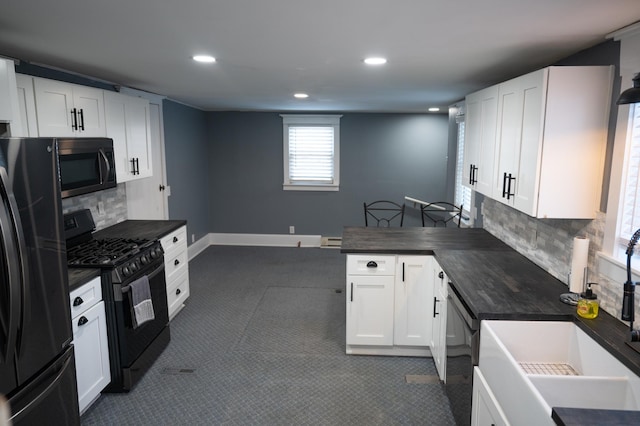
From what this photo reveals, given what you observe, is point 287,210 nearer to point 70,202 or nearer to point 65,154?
point 70,202

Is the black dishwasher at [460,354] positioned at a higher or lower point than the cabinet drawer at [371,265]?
lower

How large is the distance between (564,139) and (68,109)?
10.4 ft

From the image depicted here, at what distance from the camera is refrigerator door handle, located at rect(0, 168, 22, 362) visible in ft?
4.96

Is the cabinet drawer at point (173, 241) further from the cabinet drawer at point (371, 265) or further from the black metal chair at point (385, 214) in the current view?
the black metal chair at point (385, 214)

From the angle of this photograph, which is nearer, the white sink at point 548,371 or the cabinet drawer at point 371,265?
the white sink at point 548,371

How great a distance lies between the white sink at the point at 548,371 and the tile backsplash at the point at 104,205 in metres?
3.24

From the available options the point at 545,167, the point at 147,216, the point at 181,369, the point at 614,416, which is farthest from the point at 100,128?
the point at 614,416

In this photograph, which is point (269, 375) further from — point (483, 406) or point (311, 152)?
point (311, 152)

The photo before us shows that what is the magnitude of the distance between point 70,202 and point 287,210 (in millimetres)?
3848

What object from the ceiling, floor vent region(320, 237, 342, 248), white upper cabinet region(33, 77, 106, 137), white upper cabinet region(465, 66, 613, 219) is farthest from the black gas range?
floor vent region(320, 237, 342, 248)

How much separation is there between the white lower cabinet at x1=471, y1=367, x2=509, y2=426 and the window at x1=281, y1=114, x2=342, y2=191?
193 inches

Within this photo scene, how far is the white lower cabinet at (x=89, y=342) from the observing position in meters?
2.47

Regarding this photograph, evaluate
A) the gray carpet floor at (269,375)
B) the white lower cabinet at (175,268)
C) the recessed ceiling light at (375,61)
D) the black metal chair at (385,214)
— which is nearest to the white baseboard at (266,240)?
the black metal chair at (385,214)

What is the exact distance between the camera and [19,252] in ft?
5.20
